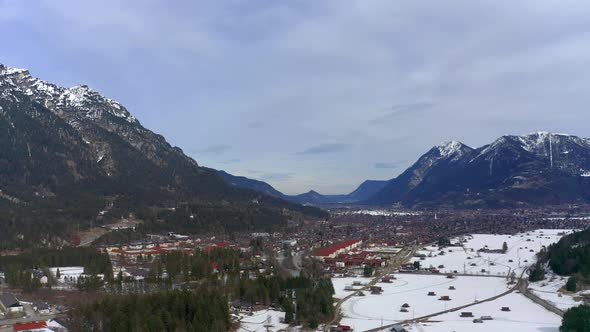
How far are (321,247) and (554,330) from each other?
191 ft

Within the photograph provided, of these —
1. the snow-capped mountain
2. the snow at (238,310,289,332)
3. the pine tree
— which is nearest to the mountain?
the snow-capped mountain

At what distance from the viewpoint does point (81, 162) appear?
142 metres

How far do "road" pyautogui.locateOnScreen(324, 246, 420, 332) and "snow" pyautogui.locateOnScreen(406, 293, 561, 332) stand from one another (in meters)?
6.45

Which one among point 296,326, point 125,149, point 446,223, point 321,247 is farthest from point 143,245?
point 446,223

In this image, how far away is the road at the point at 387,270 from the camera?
45.6m

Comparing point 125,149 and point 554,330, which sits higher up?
point 125,149

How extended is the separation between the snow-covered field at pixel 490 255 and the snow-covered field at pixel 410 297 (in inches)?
306

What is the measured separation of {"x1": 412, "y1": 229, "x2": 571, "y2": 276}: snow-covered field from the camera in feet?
245

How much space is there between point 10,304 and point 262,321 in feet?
71.1

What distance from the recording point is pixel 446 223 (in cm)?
15012

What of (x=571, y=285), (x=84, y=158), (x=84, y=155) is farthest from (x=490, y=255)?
(x=84, y=155)

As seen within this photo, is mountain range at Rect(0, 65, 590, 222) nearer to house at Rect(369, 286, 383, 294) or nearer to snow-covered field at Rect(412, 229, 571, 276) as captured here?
snow-covered field at Rect(412, 229, 571, 276)

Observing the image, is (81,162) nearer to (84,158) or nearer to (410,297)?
(84,158)

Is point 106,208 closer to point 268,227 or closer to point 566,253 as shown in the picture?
point 268,227
